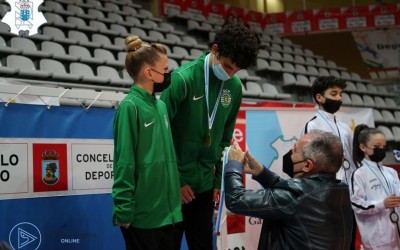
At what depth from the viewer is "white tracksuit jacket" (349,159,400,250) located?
4.17 m

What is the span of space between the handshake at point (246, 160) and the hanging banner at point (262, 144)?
171 centimetres

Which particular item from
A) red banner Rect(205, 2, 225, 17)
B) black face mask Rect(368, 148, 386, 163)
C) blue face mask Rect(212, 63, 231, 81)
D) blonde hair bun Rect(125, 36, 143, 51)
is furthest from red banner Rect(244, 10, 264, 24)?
blonde hair bun Rect(125, 36, 143, 51)

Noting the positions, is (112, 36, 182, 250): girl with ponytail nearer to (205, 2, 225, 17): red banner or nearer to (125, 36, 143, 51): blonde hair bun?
(125, 36, 143, 51): blonde hair bun

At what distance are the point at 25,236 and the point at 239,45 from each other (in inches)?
60.5

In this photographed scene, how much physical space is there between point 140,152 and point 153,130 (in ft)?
0.40

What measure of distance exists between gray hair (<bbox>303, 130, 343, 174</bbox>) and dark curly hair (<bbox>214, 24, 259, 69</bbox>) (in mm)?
640

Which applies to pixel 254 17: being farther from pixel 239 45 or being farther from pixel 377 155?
pixel 239 45

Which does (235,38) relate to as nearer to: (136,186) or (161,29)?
(136,186)

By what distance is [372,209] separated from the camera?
4145 millimetres

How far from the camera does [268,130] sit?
452 cm

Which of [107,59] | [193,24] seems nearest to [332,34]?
[193,24]

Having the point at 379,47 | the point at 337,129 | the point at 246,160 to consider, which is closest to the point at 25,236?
the point at 246,160

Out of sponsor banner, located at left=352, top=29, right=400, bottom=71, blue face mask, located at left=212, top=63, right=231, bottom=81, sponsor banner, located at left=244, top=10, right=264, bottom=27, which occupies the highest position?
sponsor banner, located at left=244, top=10, right=264, bottom=27

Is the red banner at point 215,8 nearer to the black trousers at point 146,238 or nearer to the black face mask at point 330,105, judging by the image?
the black face mask at point 330,105
